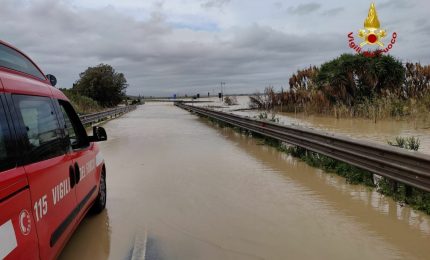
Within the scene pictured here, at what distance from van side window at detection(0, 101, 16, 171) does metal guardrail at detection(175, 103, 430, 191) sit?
16.8 ft

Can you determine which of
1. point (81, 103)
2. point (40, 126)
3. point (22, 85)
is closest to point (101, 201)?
point (40, 126)

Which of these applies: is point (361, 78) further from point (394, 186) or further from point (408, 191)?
point (408, 191)

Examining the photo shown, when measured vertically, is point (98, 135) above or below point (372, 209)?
above

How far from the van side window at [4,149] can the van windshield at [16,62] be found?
1.90 ft

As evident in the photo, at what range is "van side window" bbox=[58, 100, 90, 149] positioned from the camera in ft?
17.7

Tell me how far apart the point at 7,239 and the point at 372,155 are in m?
6.32

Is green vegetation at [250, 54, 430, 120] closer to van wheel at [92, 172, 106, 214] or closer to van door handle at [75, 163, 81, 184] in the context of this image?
van wheel at [92, 172, 106, 214]

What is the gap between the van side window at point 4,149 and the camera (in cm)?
294

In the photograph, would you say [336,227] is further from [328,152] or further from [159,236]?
[328,152]

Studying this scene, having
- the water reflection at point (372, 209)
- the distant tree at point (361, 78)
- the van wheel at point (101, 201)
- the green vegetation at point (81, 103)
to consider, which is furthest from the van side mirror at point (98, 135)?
the green vegetation at point (81, 103)

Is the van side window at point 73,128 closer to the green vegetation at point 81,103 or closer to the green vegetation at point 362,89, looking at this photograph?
the green vegetation at point 362,89

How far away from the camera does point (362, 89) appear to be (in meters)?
27.9

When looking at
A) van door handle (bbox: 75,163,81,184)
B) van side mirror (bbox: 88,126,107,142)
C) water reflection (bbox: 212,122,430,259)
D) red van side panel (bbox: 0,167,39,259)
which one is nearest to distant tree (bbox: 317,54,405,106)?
water reflection (bbox: 212,122,430,259)

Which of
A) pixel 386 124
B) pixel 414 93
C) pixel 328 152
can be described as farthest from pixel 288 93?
pixel 328 152
